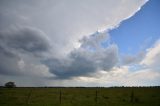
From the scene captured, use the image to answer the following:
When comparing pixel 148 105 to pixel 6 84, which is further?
pixel 6 84

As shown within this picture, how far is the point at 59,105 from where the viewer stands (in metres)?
32.1

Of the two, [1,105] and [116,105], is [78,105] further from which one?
[1,105]

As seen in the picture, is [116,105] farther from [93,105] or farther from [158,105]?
[158,105]

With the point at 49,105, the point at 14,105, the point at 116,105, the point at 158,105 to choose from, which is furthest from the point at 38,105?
the point at 158,105

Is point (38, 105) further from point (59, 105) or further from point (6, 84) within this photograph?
point (6, 84)

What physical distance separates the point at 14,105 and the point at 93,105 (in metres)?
11.8

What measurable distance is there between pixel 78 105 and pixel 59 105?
2.75 metres

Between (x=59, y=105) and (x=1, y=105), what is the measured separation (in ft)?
28.7

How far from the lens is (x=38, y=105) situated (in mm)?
32250

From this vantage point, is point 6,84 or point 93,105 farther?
point 6,84

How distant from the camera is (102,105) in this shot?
107 feet

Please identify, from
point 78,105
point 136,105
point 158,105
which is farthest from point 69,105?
point 158,105

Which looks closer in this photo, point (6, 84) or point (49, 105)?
point (49, 105)

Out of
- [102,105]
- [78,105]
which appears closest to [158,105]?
[102,105]
